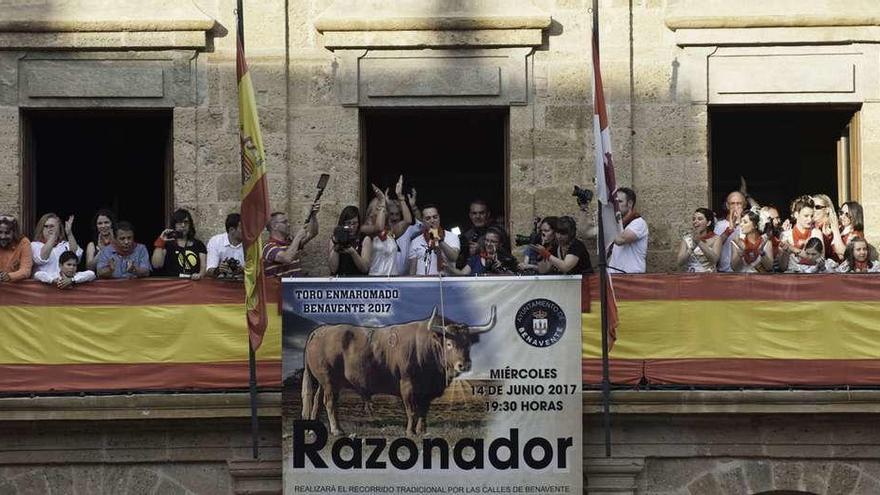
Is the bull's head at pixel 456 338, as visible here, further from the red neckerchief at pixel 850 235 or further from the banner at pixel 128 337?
the red neckerchief at pixel 850 235

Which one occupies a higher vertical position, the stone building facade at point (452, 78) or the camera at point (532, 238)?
the stone building facade at point (452, 78)

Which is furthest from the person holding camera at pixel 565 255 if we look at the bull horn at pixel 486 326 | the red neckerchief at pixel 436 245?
the red neckerchief at pixel 436 245

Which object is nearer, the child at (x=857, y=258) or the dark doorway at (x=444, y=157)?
the child at (x=857, y=258)

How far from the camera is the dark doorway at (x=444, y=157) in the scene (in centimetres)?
2264

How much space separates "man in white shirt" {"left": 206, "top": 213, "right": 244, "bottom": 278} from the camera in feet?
68.8

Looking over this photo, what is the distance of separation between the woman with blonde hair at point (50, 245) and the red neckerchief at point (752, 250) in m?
6.22

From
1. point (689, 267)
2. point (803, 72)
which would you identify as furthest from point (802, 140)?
point (689, 267)

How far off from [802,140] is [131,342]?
7207 millimetres

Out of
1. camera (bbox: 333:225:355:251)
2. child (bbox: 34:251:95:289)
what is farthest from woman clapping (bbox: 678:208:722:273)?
child (bbox: 34:251:95:289)

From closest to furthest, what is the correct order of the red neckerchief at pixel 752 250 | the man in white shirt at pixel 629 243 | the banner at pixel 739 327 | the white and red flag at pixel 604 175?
the white and red flag at pixel 604 175 < the banner at pixel 739 327 < the red neckerchief at pixel 752 250 < the man in white shirt at pixel 629 243

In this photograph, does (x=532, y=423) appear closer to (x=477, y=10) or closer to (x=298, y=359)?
(x=298, y=359)

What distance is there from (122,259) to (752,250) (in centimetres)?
589

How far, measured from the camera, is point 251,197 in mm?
20031

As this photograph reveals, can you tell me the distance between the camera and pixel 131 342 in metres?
20.8
